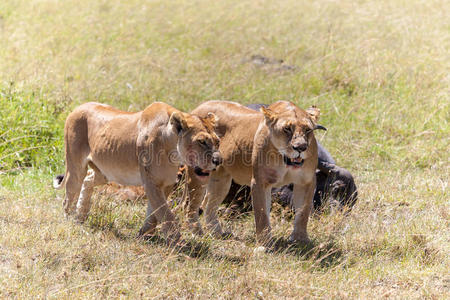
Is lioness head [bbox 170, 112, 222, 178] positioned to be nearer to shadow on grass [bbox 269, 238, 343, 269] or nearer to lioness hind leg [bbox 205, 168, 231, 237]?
shadow on grass [bbox 269, 238, 343, 269]

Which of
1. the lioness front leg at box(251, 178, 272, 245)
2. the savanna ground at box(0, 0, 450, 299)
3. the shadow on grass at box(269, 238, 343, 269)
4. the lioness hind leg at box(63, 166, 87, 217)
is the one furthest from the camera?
the lioness hind leg at box(63, 166, 87, 217)

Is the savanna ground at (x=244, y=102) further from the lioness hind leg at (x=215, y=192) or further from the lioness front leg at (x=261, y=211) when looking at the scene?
the lioness hind leg at (x=215, y=192)

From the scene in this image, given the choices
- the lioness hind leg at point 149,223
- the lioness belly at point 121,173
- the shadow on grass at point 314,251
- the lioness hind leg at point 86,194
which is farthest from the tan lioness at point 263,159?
the lioness hind leg at point 86,194

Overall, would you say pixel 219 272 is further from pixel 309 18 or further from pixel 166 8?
pixel 166 8

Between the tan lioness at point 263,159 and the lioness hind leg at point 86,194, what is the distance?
3.33 ft

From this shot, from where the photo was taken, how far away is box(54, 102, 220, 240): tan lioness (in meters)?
5.28

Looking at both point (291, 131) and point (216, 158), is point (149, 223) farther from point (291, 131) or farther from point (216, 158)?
point (291, 131)

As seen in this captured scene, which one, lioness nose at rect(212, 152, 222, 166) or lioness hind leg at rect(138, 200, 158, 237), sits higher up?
lioness nose at rect(212, 152, 222, 166)

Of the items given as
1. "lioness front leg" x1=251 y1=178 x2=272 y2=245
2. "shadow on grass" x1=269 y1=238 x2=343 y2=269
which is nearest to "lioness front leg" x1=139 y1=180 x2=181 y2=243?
"lioness front leg" x1=251 y1=178 x2=272 y2=245

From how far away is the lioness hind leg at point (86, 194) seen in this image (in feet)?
20.9

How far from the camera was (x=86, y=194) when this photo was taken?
6.40m

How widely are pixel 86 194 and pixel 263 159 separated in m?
1.97

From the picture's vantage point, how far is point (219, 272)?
5.11m

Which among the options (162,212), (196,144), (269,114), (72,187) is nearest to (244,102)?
(72,187)
